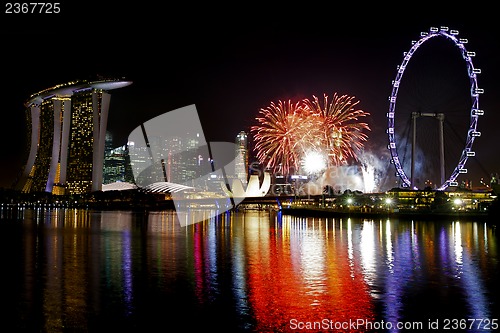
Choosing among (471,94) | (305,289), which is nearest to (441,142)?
(471,94)

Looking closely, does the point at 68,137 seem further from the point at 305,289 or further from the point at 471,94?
the point at 305,289

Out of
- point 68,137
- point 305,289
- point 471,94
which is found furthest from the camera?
point 68,137

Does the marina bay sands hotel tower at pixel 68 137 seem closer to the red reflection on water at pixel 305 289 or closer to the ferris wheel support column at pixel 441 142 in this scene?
the ferris wheel support column at pixel 441 142

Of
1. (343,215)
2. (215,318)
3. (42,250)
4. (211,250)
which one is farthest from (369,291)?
(343,215)

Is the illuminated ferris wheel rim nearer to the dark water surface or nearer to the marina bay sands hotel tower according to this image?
the dark water surface

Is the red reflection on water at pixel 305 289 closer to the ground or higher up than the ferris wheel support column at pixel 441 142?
closer to the ground

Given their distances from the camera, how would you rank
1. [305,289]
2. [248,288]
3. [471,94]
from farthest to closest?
[471,94], [248,288], [305,289]

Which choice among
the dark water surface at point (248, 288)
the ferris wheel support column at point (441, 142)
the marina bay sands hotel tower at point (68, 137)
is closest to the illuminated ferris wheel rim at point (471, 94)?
the ferris wheel support column at point (441, 142)
